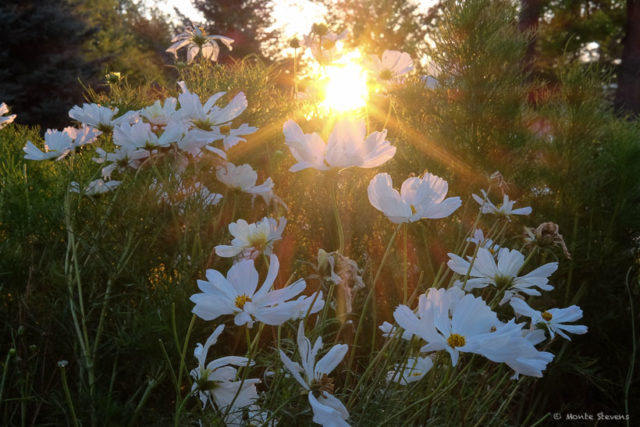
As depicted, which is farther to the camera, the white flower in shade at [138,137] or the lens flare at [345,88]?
the lens flare at [345,88]

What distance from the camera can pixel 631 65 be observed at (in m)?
10.3

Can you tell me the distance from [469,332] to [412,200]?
28 cm

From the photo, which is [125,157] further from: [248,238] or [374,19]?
[374,19]

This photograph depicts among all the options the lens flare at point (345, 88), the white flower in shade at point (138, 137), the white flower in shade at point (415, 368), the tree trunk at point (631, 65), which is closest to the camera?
the white flower in shade at point (415, 368)

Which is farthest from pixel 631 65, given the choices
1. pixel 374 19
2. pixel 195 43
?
pixel 195 43

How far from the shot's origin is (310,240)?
1.83m

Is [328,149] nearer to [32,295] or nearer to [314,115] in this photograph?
[32,295]

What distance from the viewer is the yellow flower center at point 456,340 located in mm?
673

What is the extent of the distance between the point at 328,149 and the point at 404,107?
154 centimetres

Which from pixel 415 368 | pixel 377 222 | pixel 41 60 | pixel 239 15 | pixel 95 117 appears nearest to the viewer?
pixel 415 368

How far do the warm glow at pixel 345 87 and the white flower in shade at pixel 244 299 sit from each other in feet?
5.17

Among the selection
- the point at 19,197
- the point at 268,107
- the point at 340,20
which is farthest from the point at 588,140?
the point at 340,20

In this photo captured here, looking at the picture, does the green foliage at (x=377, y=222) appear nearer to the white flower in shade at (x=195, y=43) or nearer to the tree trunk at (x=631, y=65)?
the white flower in shade at (x=195, y=43)

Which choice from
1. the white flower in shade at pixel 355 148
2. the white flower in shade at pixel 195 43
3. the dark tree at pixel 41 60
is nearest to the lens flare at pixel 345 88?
the white flower in shade at pixel 195 43
